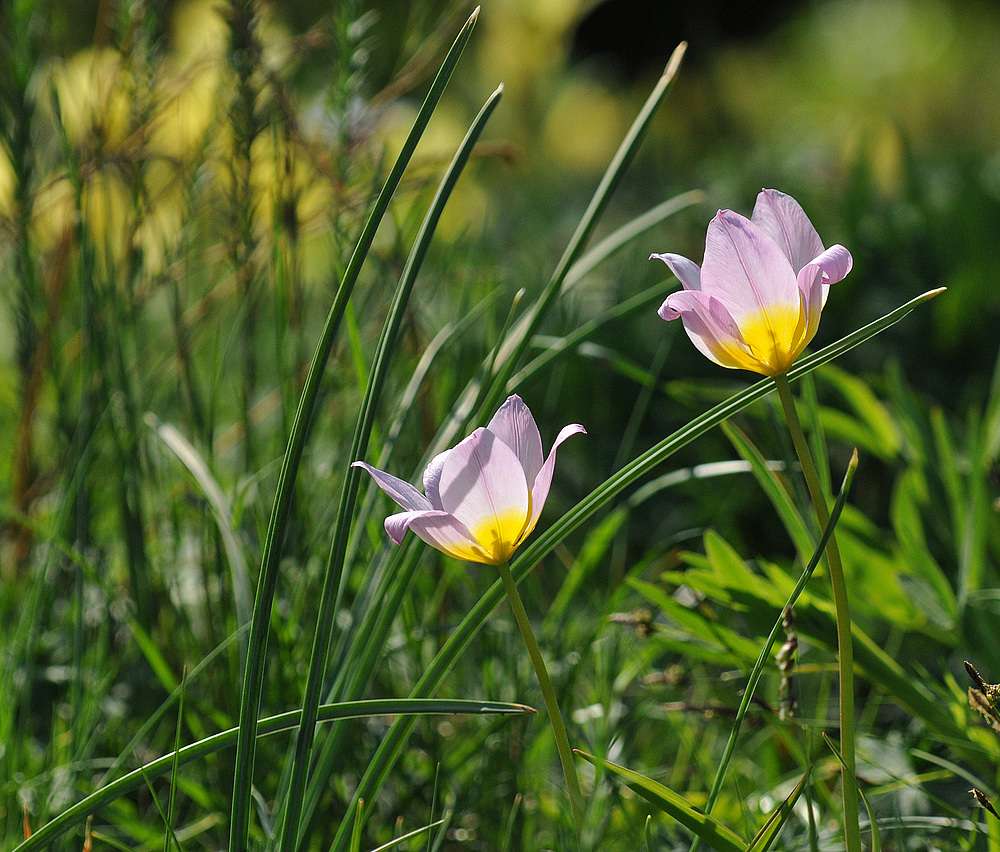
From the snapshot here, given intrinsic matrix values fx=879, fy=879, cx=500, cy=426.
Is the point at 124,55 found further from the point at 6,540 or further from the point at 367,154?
the point at 6,540

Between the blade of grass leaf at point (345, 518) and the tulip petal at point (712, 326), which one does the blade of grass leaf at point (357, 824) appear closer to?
the blade of grass leaf at point (345, 518)

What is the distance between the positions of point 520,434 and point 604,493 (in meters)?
0.04

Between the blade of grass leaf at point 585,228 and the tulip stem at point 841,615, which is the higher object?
the blade of grass leaf at point 585,228

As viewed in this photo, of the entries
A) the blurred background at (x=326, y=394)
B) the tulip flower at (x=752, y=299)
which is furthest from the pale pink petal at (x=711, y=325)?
the blurred background at (x=326, y=394)

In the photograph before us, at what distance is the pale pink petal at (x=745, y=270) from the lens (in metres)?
0.34

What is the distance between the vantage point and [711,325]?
13.5 inches

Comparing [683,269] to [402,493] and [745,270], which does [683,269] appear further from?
[402,493]

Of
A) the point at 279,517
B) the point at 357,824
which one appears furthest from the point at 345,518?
the point at 357,824

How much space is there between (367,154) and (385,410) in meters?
0.24

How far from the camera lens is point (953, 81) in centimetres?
327

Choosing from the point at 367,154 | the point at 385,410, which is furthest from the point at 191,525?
the point at 367,154

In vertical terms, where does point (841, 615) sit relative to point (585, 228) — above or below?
below

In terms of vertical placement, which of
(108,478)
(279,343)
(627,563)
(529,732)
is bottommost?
(627,563)

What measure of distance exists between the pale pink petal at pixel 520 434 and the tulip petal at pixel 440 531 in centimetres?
4
